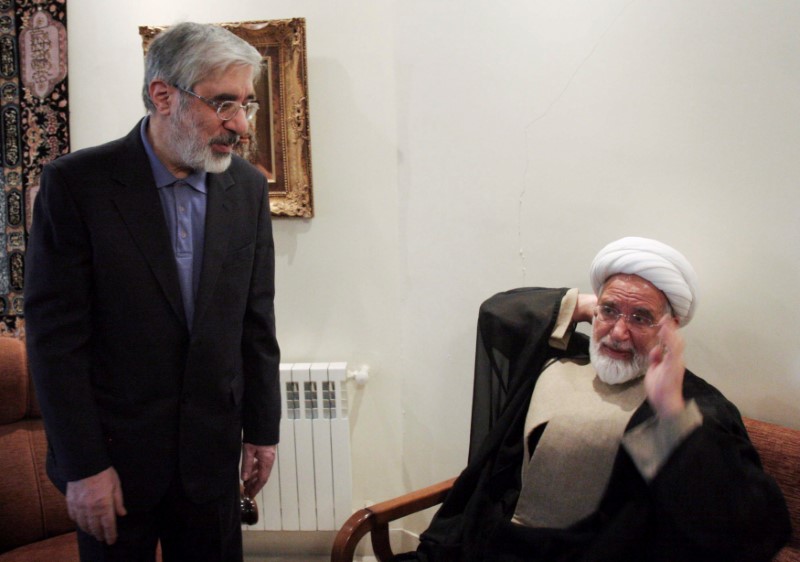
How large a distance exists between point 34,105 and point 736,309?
8.13 feet

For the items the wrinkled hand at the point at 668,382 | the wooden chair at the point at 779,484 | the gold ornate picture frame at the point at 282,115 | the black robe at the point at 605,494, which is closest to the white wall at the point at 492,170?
the gold ornate picture frame at the point at 282,115

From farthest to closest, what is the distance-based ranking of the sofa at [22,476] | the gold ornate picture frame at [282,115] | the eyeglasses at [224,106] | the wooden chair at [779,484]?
the gold ornate picture frame at [282,115], the sofa at [22,476], the wooden chair at [779,484], the eyeglasses at [224,106]

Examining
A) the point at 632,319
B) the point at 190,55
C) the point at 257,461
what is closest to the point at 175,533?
the point at 257,461

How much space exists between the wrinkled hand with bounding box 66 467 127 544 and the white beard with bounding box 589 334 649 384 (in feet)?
3.69

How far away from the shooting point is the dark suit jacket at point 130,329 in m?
1.22

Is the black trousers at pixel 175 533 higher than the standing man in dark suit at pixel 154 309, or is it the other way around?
the standing man in dark suit at pixel 154 309

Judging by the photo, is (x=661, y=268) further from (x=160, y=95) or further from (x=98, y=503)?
(x=98, y=503)

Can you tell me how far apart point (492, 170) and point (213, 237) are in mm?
1020

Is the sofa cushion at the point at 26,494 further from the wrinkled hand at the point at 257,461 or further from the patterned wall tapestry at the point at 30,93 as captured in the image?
the patterned wall tapestry at the point at 30,93

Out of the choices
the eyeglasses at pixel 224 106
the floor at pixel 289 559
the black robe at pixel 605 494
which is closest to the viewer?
the black robe at pixel 605 494

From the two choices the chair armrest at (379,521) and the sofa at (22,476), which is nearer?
the chair armrest at (379,521)

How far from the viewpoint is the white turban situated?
5.00 ft

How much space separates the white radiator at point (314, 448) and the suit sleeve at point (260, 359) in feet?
2.43

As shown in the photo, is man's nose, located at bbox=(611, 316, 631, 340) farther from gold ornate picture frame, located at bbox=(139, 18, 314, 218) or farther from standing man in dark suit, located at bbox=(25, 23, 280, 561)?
gold ornate picture frame, located at bbox=(139, 18, 314, 218)
